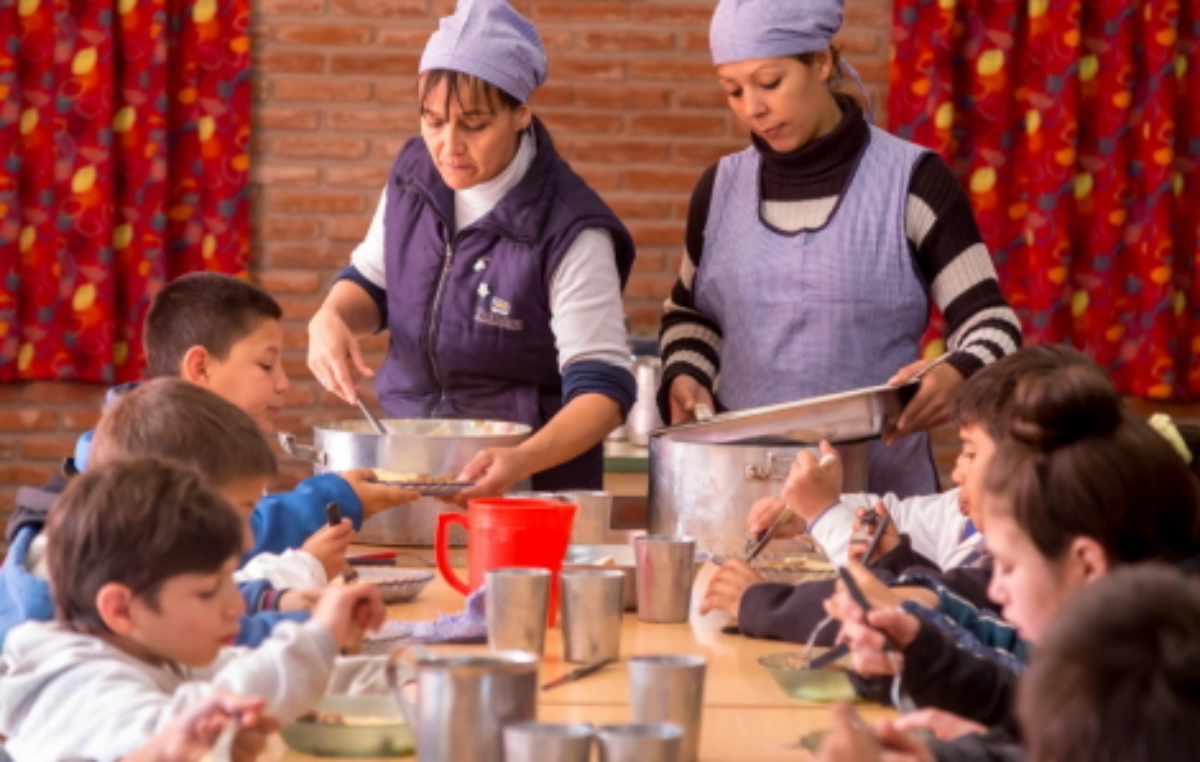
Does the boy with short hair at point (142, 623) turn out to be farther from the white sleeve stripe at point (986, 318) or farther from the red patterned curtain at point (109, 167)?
the red patterned curtain at point (109, 167)

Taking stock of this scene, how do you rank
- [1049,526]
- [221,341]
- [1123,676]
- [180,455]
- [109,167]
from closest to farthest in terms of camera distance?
[1123,676]
[1049,526]
[180,455]
[221,341]
[109,167]

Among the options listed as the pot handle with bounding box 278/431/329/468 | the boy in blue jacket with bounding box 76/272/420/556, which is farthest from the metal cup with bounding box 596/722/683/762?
the boy in blue jacket with bounding box 76/272/420/556

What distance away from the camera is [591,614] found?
154 cm

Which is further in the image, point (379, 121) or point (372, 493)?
point (379, 121)

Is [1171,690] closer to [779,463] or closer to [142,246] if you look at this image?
[779,463]

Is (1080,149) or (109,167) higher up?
(1080,149)

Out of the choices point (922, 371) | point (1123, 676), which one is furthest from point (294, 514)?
point (1123, 676)

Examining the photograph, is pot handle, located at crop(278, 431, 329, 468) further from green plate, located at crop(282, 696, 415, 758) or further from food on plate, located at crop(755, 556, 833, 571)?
green plate, located at crop(282, 696, 415, 758)

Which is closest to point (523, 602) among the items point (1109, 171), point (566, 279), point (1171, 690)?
point (1171, 690)

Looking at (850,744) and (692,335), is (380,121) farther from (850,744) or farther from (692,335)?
(850,744)

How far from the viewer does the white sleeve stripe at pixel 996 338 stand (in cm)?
242

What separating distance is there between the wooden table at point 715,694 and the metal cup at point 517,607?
0.13 feet

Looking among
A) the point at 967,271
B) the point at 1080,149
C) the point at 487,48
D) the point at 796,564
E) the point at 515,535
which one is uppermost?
the point at 487,48

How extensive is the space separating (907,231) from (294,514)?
3.82ft
